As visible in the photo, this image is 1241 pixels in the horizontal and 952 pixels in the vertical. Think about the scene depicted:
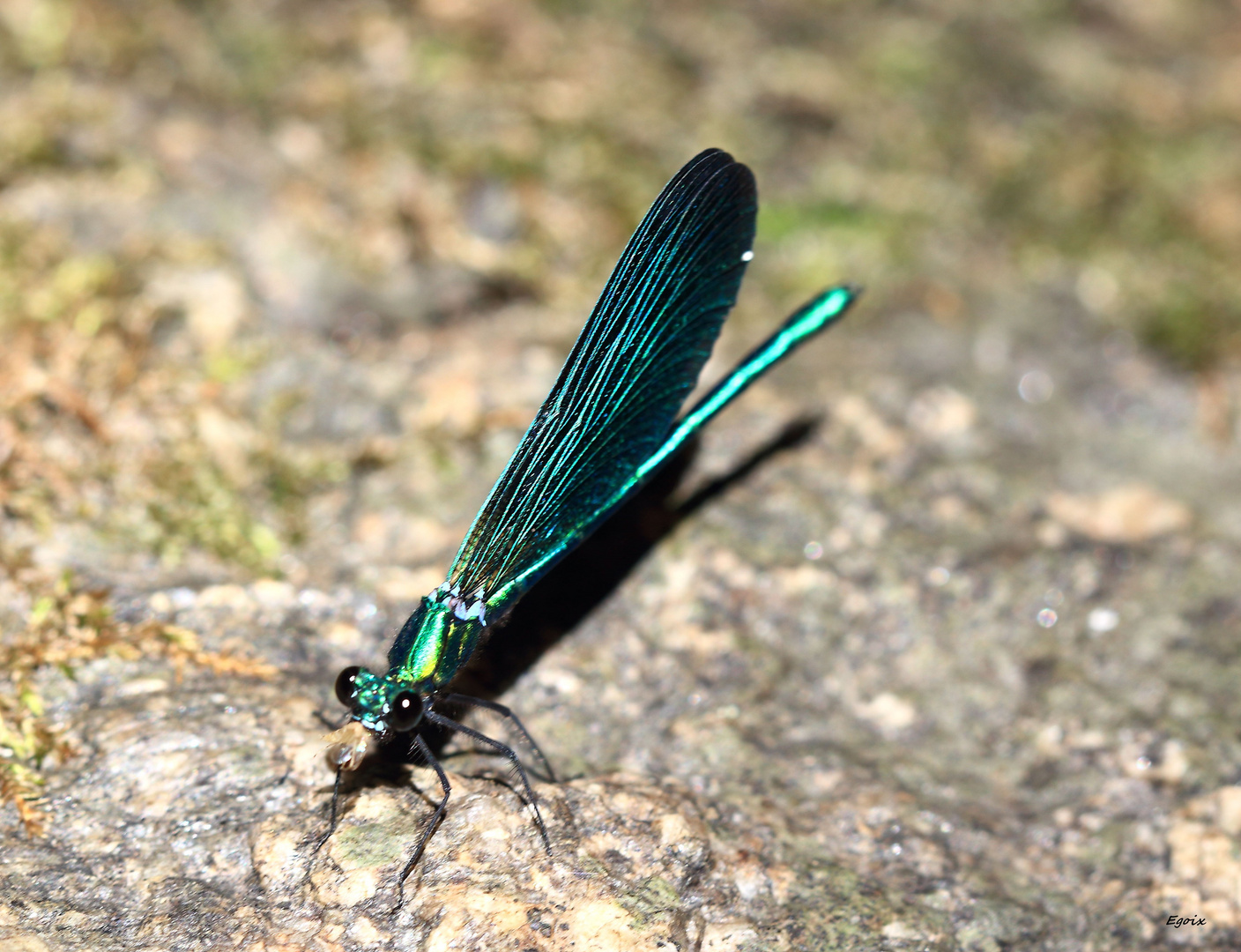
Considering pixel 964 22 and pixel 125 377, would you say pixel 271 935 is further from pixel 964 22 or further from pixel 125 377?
pixel 964 22

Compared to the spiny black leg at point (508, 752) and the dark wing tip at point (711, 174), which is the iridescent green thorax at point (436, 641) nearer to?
the spiny black leg at point (508, 752)

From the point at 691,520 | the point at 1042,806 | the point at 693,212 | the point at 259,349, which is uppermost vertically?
the point at 693,212

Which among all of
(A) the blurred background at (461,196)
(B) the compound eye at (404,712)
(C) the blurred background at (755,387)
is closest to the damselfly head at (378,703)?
(B) the compound eye at (404,712)

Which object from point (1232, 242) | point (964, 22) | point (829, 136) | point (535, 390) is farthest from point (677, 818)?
point (964, 22)

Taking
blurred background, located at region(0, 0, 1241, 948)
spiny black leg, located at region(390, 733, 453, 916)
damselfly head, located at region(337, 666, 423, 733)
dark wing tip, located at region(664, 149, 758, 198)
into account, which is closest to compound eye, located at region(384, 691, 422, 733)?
damselfly head, located at region(337, 666, 423, 733)

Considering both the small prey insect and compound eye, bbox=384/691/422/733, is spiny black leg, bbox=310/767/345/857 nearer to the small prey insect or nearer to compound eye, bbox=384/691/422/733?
the small prey insect

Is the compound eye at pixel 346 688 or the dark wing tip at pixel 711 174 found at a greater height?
the dark wing tip at pixel 711 174
